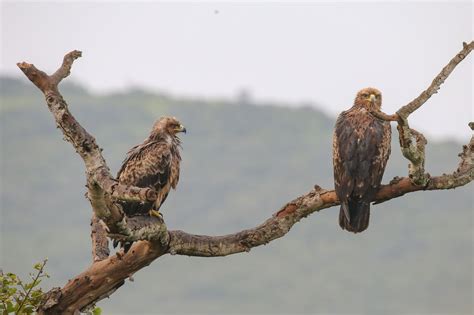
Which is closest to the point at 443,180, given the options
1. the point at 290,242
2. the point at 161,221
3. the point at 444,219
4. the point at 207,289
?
the point at 161,221

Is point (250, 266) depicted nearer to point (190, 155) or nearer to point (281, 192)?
point (281, 192)

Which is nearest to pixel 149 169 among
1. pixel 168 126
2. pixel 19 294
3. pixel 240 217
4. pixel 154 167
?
pixel 154 167

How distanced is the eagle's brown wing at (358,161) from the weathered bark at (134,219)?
621 millimetres

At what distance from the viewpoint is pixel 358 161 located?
41.9 ft

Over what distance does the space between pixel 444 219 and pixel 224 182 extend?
29330mm

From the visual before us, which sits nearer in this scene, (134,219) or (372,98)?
(134,219)

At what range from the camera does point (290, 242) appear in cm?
13450

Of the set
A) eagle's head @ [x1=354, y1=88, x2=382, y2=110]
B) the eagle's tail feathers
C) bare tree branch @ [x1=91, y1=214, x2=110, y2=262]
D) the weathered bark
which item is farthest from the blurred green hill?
the weathered bark

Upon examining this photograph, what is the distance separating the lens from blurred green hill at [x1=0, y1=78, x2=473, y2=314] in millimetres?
121188

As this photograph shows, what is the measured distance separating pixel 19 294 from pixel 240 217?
427 ft

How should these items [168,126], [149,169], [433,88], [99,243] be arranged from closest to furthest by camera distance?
[433,88] → [99,243] → [149,169] → [168,126]

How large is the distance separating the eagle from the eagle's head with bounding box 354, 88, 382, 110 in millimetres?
170

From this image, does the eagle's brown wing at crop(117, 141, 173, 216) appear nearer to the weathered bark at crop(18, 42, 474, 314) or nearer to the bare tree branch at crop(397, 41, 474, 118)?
the weathered bark at crop(18, 42, 474, 314)

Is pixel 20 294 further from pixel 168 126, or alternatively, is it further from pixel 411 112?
pixel 411 112
